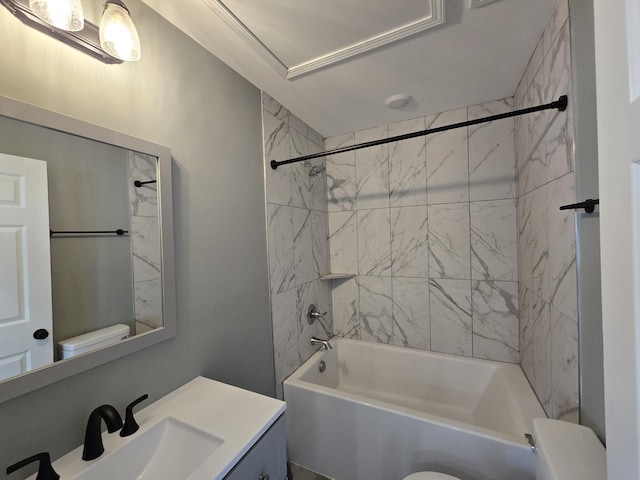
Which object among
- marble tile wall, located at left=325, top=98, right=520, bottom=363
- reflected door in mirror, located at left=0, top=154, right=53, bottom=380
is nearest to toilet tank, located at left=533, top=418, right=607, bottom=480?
marble tile wall, located at left=325, top=98, right=520, bottom=363

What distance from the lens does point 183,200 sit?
109cm

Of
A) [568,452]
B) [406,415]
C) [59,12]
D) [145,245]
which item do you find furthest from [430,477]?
[59,12]

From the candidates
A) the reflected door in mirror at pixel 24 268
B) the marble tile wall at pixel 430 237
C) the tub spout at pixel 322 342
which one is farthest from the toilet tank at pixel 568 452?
the reflected door in mirror at pixel 24 268

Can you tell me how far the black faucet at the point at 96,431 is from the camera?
0.70 metres

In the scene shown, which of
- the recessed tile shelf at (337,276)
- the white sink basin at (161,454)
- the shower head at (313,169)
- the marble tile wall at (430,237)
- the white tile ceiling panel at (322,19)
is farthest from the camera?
the recessed tile shelf at (337,276)

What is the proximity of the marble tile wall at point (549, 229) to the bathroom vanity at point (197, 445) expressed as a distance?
1.24 meters

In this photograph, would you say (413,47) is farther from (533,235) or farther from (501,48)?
(533,235)

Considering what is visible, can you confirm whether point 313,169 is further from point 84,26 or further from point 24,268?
point 24,268

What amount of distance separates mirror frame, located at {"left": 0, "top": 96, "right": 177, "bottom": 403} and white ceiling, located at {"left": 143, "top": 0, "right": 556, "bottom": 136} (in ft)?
1.98

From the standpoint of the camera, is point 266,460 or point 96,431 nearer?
point 96,431

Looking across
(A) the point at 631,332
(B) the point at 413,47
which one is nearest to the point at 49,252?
(A) the point at 631,332

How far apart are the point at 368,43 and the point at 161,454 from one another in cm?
187

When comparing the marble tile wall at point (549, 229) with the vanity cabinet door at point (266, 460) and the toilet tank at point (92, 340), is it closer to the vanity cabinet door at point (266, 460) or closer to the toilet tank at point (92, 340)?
the vanity cabinet door at point (266, 460)

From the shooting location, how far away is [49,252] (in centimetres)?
72
